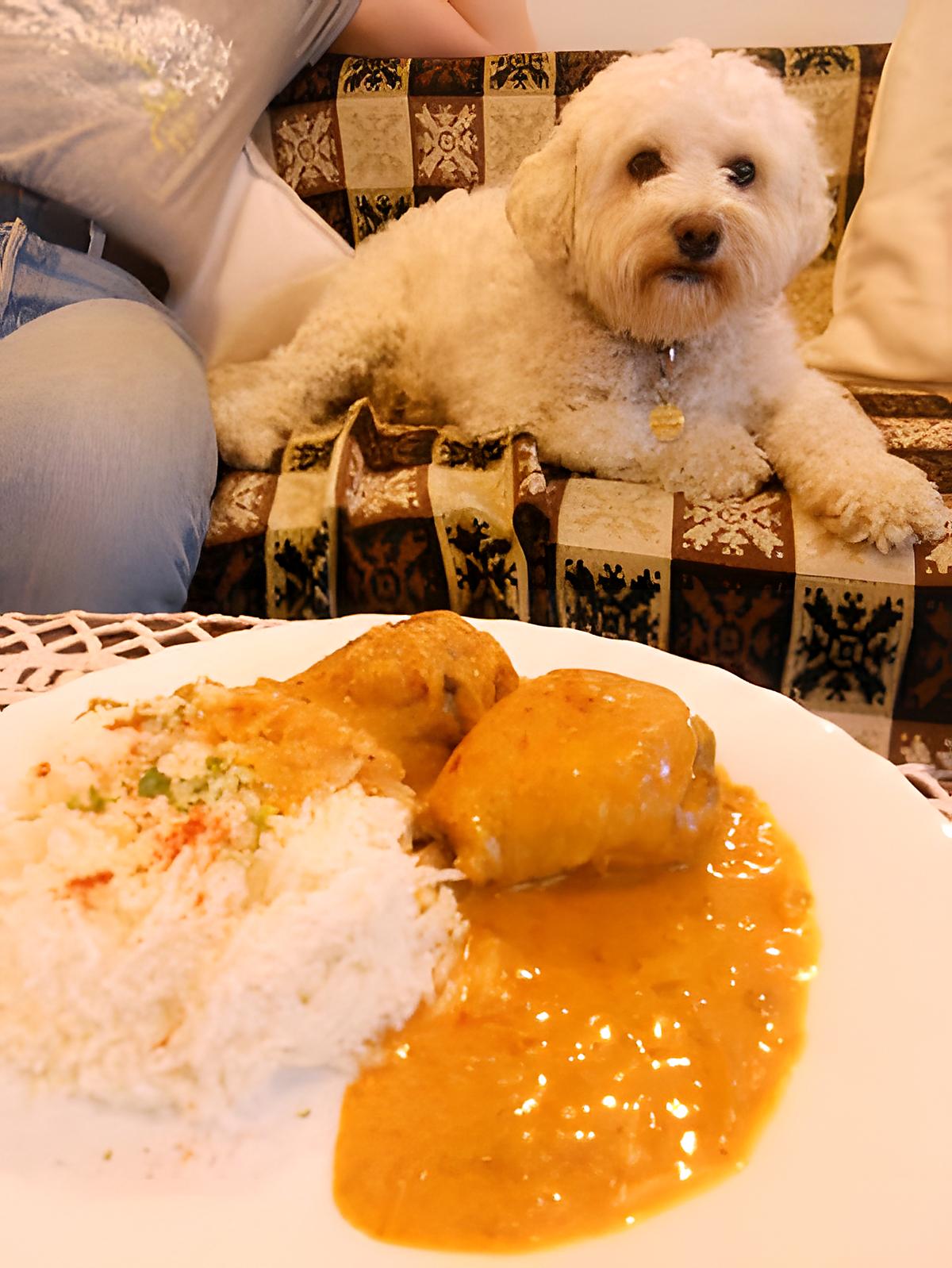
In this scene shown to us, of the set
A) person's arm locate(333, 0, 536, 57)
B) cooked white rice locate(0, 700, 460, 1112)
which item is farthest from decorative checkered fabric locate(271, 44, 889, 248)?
cooked white rice locate(0, 700, 460, 1112)

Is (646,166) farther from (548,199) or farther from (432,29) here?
(432,29)

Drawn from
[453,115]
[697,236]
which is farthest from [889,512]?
[453,115]

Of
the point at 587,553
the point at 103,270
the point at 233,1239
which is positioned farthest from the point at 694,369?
the point at 233,1239

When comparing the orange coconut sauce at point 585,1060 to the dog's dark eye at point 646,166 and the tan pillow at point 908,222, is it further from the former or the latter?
the tan pillow at point 908,222

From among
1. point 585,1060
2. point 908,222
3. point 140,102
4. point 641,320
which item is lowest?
point 585,1060

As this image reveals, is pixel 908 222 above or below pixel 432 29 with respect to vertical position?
below

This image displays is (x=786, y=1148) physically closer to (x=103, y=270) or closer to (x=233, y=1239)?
(x=233, y=1239)
